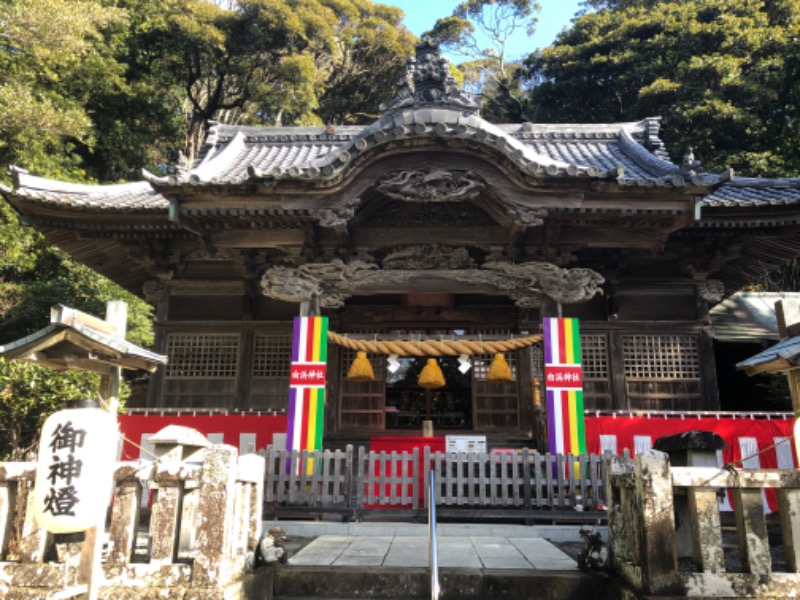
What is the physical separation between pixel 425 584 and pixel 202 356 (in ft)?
24.1

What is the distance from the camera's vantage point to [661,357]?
10.2 meters

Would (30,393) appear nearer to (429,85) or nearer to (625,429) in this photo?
(429,85)

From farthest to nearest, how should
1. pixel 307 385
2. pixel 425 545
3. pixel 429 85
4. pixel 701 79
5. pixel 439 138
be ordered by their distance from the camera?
pixel 701 79
pixel 429 85
pixel 307 385
pixel 439 138
pixel 425 545

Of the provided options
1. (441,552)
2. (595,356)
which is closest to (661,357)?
(595,356)

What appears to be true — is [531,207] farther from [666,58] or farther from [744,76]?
[666,58]

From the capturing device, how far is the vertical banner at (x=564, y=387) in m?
8.18

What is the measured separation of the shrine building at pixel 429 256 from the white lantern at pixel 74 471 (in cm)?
482

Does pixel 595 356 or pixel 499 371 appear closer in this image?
pixel 499 371

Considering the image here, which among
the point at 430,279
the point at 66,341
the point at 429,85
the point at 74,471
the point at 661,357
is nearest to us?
the point at 74,471

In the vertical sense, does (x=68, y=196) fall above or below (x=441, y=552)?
above

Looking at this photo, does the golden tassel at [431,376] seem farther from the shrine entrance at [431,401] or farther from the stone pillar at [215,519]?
the stone pillar at [215,519]

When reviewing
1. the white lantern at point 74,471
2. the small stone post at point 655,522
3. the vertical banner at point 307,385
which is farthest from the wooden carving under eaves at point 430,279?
the white lantern at point 74,471

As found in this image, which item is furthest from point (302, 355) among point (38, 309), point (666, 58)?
point (666, 58)

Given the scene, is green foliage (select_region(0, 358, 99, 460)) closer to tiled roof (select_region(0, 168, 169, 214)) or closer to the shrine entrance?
tiled roof (select_region(0, 168, 169, 214))
